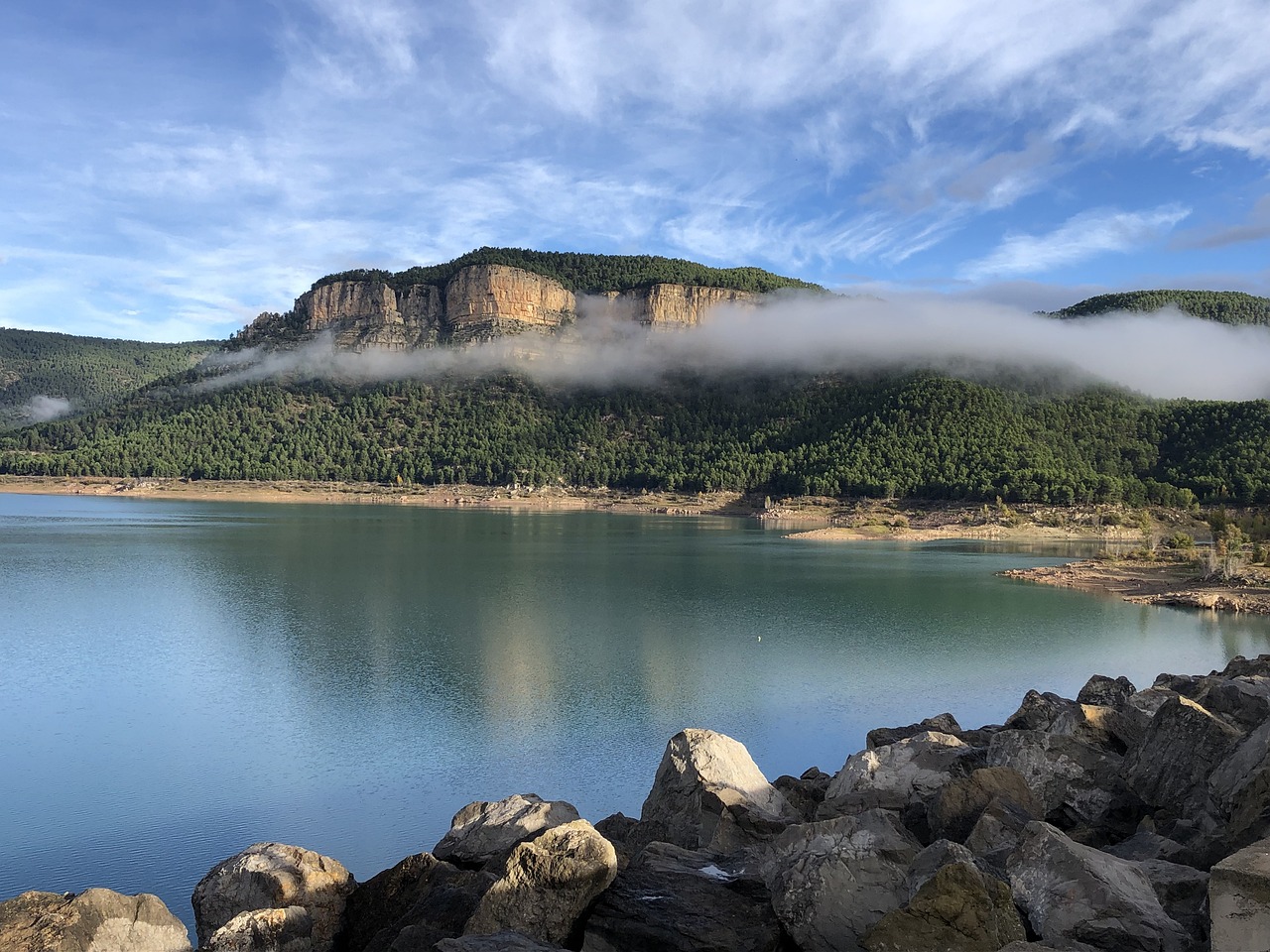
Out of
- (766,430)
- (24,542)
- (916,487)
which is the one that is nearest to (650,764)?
(24,542)

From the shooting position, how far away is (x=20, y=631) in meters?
33.5

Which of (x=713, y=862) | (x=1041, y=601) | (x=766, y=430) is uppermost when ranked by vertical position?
(x=766, y=430)

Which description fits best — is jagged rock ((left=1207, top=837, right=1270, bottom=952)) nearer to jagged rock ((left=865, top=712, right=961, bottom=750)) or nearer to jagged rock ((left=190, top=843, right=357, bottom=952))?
jagged rock ((left=190, top=843, right=357, bottom=952))

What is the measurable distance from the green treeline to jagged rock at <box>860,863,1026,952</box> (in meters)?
115

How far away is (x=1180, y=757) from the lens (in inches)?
358

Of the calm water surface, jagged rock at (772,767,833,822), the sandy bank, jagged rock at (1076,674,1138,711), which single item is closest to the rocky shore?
jagged rock at (772,767,833,822)

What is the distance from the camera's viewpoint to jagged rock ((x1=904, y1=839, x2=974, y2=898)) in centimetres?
645

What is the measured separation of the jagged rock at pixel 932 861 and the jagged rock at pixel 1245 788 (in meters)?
2.26

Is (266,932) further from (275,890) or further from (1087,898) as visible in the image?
(1087,898)

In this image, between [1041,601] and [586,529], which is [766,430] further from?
[1041,601]

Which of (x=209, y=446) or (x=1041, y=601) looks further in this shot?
(x=209, y=446)

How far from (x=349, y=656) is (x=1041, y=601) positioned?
119 feet

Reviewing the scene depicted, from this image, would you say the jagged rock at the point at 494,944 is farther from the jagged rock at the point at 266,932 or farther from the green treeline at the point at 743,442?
the green treeline at the point at 743,442

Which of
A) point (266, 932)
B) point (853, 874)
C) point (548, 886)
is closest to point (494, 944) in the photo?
point (548, 886)
